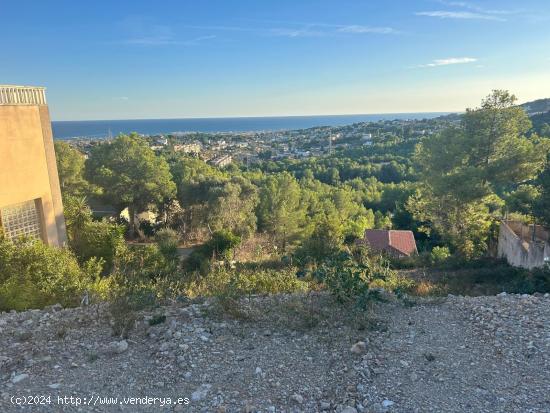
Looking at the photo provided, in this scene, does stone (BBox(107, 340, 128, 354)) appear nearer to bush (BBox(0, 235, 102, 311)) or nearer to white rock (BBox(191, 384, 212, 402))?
white rock (BBox(191, 384, 212, 402))

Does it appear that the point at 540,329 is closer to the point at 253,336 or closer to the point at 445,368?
the point at 445,368

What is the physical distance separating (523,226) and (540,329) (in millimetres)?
9352

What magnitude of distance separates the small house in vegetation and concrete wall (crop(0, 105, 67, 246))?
12098 mm

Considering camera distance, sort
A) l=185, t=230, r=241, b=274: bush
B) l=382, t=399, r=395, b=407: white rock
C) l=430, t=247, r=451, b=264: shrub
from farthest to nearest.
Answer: l=185, t=230, r=241, b=274: bush → l=430, t=247, r=451, b=264: shrub → l=382, t=399, r=395, b=407: white rock

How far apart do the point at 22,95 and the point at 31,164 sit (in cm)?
177

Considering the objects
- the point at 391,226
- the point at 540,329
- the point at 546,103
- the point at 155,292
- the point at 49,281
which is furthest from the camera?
the point at 546,103

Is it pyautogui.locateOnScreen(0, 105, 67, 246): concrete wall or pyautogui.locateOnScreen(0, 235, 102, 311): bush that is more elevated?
pyautogui.locateOnScreen(0, 105, 67, 246): concrete wall

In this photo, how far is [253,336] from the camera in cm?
423

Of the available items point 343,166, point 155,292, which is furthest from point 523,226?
point 343,166

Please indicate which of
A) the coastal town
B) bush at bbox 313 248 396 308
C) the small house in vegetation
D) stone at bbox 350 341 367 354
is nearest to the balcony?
bush at bbox 313 248 396 308

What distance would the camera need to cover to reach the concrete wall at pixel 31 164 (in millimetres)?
9672

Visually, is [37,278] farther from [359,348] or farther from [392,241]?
[392,241]

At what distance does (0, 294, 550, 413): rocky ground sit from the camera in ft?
10.5

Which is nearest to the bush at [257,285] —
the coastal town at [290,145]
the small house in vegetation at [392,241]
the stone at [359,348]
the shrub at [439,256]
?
the stone at [359,348]
